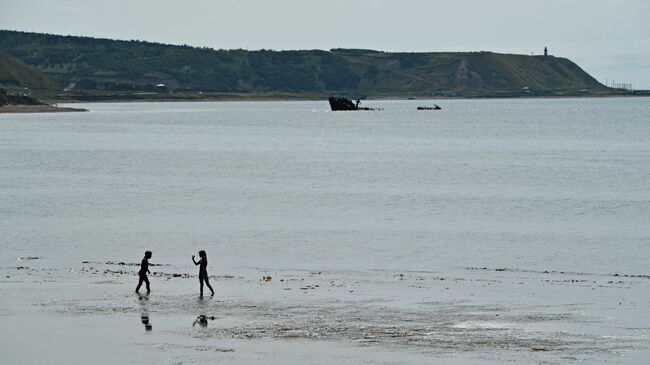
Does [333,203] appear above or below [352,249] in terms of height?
below

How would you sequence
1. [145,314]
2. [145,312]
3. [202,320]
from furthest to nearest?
[145,312]
[145,314]
[202,320]

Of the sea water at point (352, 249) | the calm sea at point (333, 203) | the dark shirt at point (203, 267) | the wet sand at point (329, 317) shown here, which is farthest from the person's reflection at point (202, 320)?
the calm sea at point (333, 203)

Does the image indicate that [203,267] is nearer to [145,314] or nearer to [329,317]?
[145,314]

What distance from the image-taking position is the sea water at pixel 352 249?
94.4 ft

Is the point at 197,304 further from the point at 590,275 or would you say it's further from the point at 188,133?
the point at 188,133

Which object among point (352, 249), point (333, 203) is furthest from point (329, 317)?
point (333, 203)

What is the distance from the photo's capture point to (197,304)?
3272cm

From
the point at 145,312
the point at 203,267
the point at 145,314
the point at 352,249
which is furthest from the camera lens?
the point at 352,249

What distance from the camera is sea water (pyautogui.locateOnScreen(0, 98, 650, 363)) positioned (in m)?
28.8

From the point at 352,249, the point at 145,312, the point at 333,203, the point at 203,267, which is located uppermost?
the point at 203,267

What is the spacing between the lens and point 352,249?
158 feet

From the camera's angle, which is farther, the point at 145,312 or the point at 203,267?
the point at 203,267

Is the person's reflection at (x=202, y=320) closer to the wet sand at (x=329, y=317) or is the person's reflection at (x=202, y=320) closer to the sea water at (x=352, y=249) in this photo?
the wet sand at (x=329, y=317)

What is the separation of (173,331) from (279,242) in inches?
868
